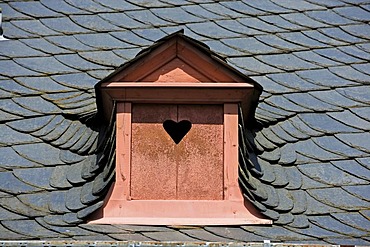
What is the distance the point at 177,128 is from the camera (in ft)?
33.5

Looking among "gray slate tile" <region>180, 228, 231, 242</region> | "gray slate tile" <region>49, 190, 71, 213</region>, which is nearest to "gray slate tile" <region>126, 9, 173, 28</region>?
"gray slate tile" <region>49, 190, 71, 213</region>

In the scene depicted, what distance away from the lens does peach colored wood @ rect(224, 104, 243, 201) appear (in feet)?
32.6

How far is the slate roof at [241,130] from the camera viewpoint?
10023 millimetres

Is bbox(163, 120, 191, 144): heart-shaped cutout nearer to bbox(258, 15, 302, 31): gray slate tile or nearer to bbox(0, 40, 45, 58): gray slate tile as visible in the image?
bbox(0, 40, 45, 58): gray slate tile

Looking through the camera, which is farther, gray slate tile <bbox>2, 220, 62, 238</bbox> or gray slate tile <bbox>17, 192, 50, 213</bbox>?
gray slate tile <bbox>17, 192, 50, 213</bbox>

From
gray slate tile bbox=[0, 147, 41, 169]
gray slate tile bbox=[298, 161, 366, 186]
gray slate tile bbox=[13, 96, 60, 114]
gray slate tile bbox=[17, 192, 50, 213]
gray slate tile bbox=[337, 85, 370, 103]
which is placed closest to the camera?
gray slate tile bbox=[17, 192, 50, 213]

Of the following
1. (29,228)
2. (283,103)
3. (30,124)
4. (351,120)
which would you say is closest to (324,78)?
(283,103)

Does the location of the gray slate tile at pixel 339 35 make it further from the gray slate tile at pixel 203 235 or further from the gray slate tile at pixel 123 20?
the gray slate tile at pixel 203 235

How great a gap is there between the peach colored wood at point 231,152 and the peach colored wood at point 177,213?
0.08 metres

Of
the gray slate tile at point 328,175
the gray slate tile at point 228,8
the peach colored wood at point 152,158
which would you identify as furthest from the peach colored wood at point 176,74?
the gray slate tile at point 228,8

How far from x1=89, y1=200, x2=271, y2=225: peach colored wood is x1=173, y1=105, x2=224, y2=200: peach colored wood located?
0.07 metres

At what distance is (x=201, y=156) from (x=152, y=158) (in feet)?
1.06

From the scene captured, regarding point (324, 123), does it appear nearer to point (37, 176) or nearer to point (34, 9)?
point (37, 176)

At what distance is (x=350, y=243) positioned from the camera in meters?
9.88
